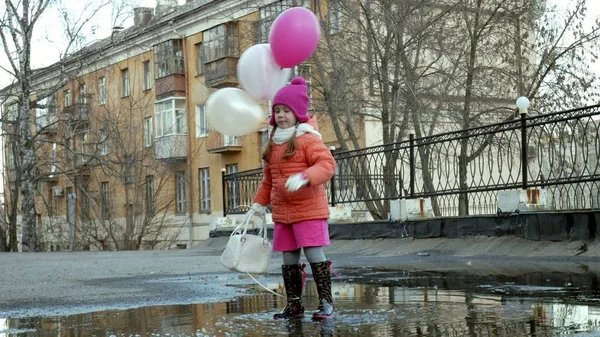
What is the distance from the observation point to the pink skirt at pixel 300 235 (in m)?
4.83

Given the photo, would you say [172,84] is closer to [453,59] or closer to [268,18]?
[268,18]

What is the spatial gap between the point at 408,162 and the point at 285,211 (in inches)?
304

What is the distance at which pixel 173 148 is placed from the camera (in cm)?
3841

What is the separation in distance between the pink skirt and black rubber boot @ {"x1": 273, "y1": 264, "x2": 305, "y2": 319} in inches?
6.0

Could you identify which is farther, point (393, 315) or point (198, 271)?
point (198, 271)

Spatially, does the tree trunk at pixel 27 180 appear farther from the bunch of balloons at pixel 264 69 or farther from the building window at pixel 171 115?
the bunch of balloons at pixel 264 69

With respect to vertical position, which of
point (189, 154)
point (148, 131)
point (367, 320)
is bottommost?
point (367, 320)

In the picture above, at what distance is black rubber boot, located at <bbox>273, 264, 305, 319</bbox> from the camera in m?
4.83

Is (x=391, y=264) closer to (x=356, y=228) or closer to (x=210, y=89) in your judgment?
(x=356, y=228)

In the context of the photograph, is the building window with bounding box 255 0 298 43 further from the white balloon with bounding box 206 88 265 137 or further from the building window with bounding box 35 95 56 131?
the white balloon with bounding box 206 88 265 137

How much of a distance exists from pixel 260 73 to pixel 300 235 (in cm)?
122

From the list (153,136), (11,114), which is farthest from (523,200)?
(153,136)

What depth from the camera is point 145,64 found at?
42188 mm

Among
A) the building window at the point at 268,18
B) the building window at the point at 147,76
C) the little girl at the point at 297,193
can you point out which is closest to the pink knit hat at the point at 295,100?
the little girl at the point at 297,193
